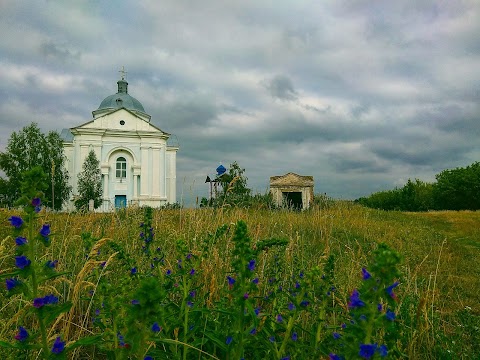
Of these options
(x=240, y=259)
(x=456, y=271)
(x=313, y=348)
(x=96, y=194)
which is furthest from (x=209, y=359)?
(x=96, y=194)

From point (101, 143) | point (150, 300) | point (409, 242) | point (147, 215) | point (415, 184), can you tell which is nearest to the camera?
point (150, 300)

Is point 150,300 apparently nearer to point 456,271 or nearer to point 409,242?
point 456,271

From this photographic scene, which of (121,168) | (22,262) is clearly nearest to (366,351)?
(22,262)

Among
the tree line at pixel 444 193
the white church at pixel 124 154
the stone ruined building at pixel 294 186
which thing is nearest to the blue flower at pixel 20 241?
the stone ruined building at pixel 294 186

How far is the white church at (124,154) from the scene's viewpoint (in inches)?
1619

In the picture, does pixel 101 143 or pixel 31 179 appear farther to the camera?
pixel 101 143

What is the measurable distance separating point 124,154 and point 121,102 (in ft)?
27.2

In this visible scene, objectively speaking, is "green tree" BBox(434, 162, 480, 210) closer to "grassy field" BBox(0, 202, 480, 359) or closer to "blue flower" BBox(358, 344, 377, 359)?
"grassy field" BBox(0, 202, 480, 359)

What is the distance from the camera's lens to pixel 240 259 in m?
1.84

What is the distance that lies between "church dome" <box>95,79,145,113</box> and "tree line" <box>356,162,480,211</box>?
3143 centimetres

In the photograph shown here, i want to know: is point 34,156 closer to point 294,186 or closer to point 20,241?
point 294,186

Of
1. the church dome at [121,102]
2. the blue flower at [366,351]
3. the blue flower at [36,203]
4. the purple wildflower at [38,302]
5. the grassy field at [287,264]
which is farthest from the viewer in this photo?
the church dome at [121,102]

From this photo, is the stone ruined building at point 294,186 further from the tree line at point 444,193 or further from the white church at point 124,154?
the white church at point 124,154

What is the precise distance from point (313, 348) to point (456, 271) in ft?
25.0
